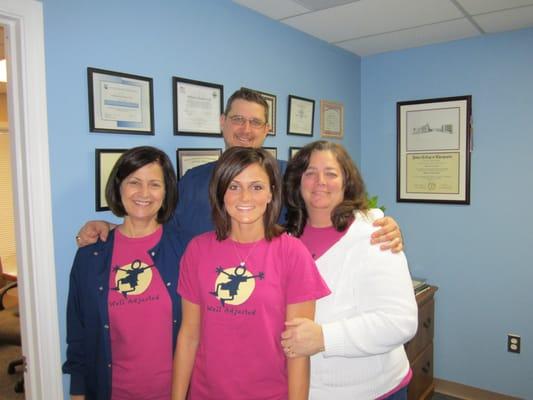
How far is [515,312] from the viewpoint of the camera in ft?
9.68

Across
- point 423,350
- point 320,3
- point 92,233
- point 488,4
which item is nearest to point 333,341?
point 92,233

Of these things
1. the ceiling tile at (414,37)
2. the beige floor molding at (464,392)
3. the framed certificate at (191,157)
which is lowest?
the beige floor molding at (464,392)

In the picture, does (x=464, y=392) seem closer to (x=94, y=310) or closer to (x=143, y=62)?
(x=94, y=310)

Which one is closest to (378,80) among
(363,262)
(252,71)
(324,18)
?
(324,18)

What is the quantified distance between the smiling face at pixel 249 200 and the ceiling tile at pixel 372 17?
152 centimetres

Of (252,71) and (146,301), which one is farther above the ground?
(252,71)

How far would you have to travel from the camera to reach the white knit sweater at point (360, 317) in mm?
1272

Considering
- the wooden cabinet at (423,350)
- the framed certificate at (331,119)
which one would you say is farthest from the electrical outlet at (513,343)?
the framed certificate at (331,119)

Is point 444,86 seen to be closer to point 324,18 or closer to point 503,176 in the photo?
point 503,176

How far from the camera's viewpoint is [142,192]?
1437mm

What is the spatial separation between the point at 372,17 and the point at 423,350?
227 cm

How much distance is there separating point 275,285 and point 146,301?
0.46 meters

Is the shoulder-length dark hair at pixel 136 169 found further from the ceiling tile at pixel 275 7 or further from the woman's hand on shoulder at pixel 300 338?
the ceiling tile at pixel 275 7

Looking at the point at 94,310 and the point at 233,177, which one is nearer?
the point at 233,177
